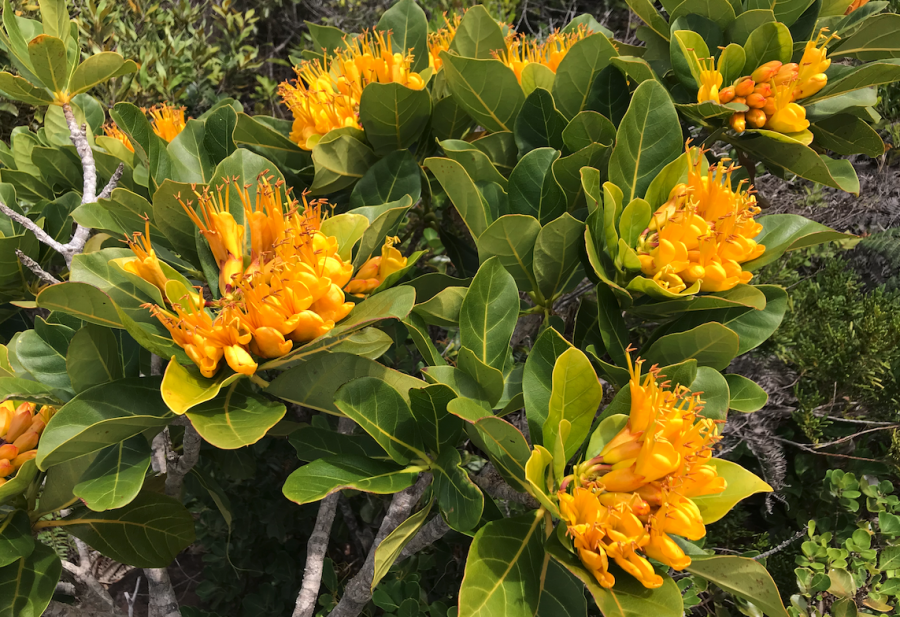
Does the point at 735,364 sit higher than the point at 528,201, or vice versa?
the point at 528,201

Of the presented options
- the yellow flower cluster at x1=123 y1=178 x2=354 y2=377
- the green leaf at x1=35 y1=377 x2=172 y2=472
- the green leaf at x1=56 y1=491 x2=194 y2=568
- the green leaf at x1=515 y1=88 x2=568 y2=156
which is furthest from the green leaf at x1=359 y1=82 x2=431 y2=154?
the green leaf at x1=56 y1=491 x2=194 y2=568

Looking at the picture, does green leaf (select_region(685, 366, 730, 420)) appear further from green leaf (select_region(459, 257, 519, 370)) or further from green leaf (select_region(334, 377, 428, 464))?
green leaf (select_region(334, 377, 428, 464))

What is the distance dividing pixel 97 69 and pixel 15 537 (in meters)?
1.03

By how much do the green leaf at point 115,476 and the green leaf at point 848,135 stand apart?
1.53 m

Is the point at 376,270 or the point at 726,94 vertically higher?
the point at 726,94

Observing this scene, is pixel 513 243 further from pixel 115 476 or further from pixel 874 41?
pixel 874 41

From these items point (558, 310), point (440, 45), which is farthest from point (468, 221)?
point (440, 45)

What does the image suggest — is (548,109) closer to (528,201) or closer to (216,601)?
(528,201)

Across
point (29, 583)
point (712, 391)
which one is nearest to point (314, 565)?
point (29, 583)

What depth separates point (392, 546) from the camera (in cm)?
86

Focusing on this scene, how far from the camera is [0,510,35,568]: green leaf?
99 cm

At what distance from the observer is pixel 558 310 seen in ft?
5.18

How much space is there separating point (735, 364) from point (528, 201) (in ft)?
5.31

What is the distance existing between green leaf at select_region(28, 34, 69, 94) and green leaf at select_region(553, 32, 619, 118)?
3.58 feet
